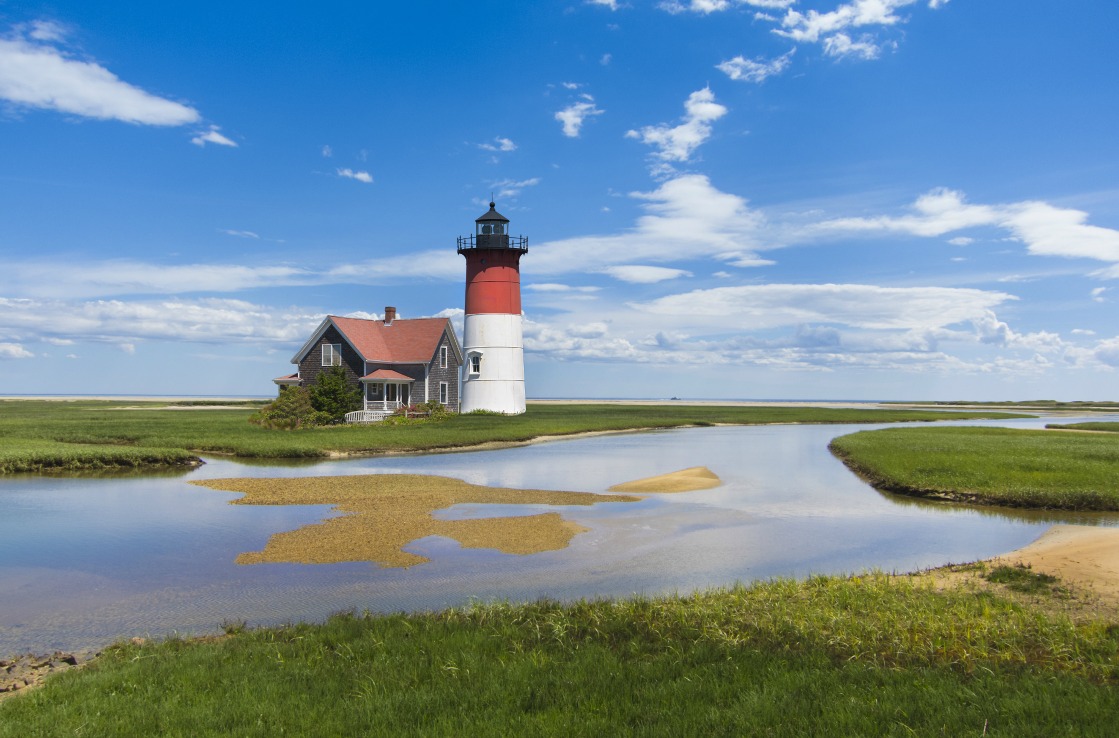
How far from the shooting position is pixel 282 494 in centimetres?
2297

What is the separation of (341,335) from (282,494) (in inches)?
1290

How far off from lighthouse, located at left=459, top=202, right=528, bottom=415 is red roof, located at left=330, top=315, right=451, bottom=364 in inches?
117

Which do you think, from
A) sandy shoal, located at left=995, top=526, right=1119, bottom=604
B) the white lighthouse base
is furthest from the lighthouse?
sandy shoal, located at left=995, top=526, right=1119, bottom=604

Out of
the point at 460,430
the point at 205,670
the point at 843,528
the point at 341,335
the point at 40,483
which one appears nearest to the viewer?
the point at 205,670

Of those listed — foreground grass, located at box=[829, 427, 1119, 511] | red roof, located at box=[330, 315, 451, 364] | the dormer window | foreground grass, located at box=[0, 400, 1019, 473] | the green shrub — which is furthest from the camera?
red roof, located at box=[330, 315, 451, 364]

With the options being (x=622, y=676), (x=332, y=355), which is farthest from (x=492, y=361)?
(x=622, y=676)

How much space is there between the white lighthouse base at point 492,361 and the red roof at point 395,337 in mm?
2660

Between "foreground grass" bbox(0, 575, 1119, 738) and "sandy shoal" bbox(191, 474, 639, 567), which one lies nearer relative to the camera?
"foreground grass" bbox(0, 575, 1119, 738)

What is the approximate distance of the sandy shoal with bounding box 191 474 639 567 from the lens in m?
15.4

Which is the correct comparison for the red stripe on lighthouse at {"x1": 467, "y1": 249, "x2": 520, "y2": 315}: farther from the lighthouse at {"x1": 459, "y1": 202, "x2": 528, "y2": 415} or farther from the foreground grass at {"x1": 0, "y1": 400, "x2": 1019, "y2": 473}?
the foreground grass at {"x1": 0, "y1": 400, "x2": 1019, "y2": 473}

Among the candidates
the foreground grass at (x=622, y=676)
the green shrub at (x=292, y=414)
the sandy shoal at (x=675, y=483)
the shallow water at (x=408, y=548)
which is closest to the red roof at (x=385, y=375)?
the green shrub at (x=292, y=414)

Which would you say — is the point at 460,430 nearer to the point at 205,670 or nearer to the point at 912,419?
the point at 205,670

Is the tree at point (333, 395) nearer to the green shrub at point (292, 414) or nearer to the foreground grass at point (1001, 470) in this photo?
the green shrub at point (292, 414)

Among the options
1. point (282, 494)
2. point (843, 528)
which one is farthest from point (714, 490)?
point (282, 494)
